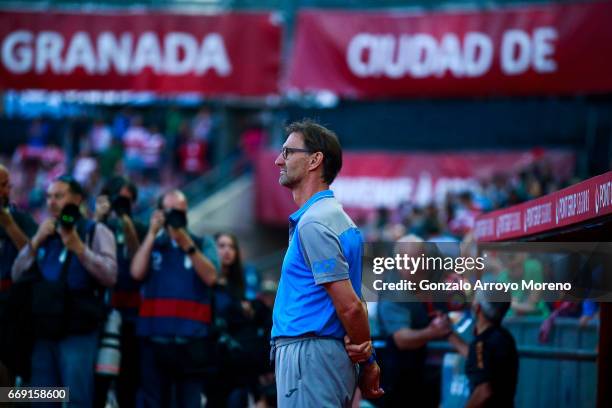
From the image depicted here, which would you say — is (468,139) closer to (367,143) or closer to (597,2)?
(367,143)

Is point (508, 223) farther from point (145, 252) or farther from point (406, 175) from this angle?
point (406, 175)

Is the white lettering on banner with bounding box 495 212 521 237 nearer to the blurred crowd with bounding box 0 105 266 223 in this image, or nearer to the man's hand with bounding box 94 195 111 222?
the man's hand with bounding box 94 195 111 222

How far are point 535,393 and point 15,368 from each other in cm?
416

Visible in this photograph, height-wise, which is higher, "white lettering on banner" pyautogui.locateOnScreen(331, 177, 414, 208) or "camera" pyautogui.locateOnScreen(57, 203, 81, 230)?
"white lettering on banner" pyautogui.locateOnScreen(331, 177, 414, 208)

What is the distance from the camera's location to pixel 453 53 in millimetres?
19484

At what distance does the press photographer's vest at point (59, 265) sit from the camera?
843cm

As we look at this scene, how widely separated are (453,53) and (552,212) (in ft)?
43.0

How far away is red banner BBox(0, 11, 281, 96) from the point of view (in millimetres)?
20188

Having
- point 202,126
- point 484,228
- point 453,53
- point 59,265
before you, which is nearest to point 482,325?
point 484,228

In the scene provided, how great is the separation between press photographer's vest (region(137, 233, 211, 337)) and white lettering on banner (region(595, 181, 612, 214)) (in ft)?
12.6

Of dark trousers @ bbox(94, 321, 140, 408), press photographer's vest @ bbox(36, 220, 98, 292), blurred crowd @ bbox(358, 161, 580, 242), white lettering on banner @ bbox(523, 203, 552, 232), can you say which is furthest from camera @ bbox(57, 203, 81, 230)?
blurred crowd @ bbox(358, 161, 580, 242)

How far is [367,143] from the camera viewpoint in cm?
2228

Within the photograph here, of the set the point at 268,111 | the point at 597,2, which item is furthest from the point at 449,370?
the point at 268,111

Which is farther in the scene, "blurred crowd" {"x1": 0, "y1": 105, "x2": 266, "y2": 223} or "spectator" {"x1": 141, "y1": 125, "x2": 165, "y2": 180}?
"spectator" {"x1": 141, "y1": 125, "x2": 165, "y2": 180}
